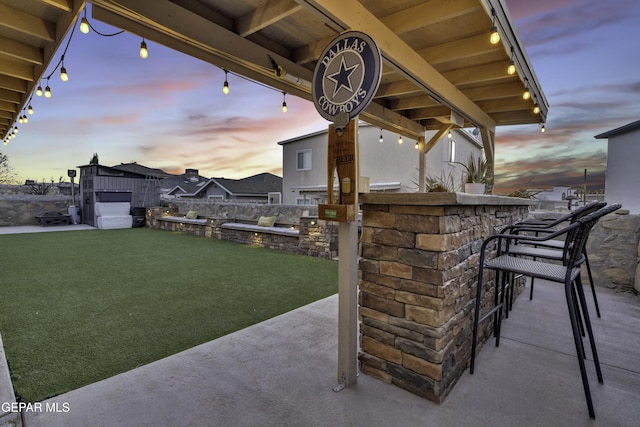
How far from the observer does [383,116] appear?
4.75 meters

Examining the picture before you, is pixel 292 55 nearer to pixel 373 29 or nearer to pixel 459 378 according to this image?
pixel 373 29

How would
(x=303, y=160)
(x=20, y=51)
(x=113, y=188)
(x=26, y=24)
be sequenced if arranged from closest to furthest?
(x=26, y=24) → (x=20, y=51) → (x=113, y=188) → (x=303, y=160)

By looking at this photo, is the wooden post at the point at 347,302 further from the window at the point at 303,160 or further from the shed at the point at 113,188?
the shed at the point at 113,188

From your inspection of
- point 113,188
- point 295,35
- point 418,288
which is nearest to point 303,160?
point 113,188

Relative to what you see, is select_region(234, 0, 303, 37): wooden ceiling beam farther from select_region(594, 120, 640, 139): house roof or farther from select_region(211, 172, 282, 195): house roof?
select_region(211, 172, 282, 195): house roof

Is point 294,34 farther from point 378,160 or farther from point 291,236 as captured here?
point 378,160

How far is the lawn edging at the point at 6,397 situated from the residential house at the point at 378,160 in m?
7.88

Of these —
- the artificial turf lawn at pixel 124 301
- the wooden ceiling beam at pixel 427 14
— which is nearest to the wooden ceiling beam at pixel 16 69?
the artificial turf lawn at pixel 124 301

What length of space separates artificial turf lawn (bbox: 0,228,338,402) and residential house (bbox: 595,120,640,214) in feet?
28.0

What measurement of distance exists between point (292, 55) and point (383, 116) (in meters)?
2.01

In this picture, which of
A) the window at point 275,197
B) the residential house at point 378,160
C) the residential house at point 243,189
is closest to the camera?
the residential house at point 378,160

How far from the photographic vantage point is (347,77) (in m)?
1.75

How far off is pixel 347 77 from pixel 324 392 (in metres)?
1.91

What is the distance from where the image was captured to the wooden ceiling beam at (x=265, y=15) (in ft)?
7.38
